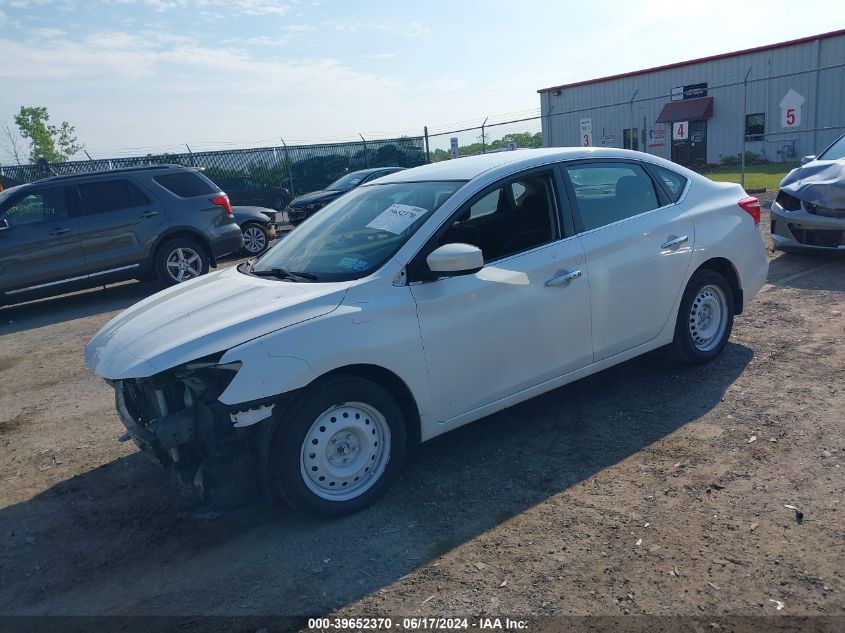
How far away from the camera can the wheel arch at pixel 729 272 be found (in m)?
5.26

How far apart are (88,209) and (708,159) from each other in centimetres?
2979

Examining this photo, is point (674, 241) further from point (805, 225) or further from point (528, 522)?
point (805, 225)

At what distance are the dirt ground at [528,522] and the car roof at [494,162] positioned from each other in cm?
163

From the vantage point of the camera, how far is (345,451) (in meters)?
3.68

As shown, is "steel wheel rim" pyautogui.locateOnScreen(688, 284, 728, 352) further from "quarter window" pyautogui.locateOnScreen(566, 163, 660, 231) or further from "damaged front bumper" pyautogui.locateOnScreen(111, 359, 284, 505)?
"damaged front bumper" pyautogui.locateOnScreen(111, 359, 284, 505)

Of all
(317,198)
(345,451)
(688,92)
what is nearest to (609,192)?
(345,451)

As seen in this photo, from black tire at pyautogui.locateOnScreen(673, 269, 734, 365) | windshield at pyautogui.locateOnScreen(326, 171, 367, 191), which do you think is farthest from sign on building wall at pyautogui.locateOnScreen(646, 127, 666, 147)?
black tire at pyautogui.locateOnScreen(673, 269, 734, 365)

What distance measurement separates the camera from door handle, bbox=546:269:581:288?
14.0 ft

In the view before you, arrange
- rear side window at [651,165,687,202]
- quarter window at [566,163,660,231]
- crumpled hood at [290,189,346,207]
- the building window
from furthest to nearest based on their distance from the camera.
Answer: the building window → crumpled hood at [290,189,346,207] → rear side window at [651,165,687,202] → quarter window at [566,163,660,231]

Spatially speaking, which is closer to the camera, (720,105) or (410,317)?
(410,317)

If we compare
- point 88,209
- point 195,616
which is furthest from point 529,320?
point 88,209

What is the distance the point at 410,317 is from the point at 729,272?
→ 2.95 metres

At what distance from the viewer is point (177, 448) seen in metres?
3.55

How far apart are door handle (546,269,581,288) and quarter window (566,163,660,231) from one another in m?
Result: 0.36
